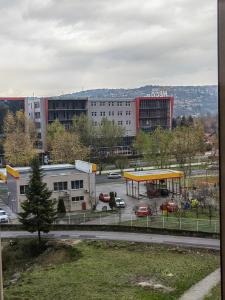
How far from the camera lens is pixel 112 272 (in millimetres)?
2938

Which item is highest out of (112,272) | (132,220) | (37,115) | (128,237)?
(37,115)

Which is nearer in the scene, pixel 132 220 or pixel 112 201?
pixel 112 201

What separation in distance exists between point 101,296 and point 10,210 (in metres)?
0.95

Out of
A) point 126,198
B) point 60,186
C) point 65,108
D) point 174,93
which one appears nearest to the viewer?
point 174,93

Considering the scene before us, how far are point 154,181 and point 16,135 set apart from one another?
129 centimetres

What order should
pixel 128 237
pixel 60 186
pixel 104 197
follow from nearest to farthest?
pixel 60 186
pixel 104 197
pixel 128 237

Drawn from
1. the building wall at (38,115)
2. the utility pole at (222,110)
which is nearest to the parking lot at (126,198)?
the building wall at (38,115)

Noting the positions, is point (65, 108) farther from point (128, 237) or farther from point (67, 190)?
point (128, 237)

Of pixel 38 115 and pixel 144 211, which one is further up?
pixel 38 115

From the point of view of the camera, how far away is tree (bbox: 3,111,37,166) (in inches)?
85.3

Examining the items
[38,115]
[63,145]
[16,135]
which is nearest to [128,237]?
[63,145]

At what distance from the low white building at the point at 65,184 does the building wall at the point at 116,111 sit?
39 centimetres

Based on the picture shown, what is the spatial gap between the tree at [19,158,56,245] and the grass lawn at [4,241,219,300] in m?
0.25

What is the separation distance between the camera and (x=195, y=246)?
3189 mm
